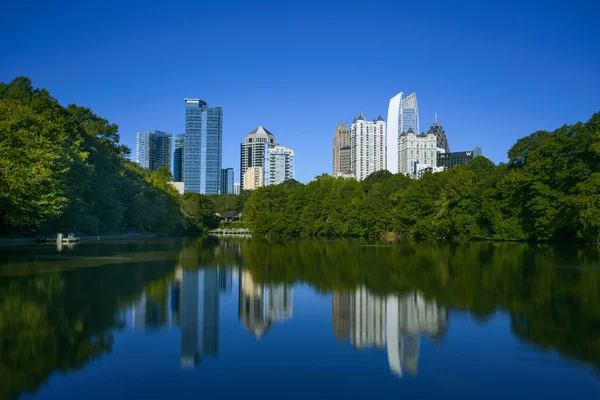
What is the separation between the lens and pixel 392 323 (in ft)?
32.1

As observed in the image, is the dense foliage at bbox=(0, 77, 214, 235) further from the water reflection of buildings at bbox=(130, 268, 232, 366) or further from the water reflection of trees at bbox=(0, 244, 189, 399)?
the water reflection of buildings at bbox=(130, 268, 232, 366)

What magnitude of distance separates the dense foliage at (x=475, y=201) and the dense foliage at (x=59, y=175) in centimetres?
2027

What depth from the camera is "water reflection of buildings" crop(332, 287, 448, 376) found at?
7.88 m

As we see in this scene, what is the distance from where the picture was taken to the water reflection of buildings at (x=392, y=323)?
7875mm

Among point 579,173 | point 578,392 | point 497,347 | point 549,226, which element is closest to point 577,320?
point 497,347

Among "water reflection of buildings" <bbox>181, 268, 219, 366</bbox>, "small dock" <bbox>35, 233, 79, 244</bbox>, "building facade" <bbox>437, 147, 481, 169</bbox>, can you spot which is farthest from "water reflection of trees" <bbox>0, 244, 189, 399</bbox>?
"building facade" <bbox>437, 147, 481, 169</bbox>

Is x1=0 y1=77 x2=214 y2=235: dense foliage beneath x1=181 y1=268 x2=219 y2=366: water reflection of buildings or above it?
above

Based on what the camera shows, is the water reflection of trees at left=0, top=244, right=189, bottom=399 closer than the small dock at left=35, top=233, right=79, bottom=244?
Yes

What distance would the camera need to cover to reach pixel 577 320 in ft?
32.1

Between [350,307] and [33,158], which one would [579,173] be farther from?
[33,158]

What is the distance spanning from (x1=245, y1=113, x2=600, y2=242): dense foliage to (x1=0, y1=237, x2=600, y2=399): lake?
2947 cm

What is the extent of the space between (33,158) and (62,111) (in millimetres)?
16010

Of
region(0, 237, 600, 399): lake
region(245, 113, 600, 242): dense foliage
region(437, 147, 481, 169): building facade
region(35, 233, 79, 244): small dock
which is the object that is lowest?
region(0, 237, 600, 399): lake

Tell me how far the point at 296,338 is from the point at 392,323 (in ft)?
6.80
